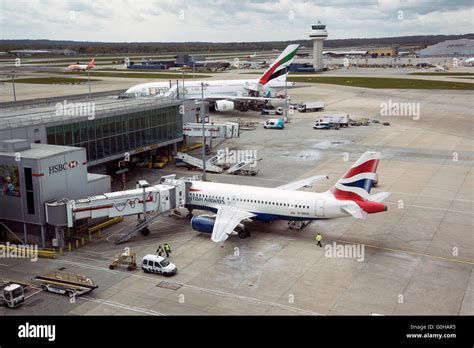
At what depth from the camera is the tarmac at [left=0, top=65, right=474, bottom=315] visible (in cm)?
3134

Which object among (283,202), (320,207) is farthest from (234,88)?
(320,207)

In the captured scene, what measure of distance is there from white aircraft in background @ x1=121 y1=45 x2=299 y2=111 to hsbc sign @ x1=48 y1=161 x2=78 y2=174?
220 ft

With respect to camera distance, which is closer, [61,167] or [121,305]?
[121,305]

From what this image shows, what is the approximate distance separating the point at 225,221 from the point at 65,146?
1788 cm

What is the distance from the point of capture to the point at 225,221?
41.7 meters

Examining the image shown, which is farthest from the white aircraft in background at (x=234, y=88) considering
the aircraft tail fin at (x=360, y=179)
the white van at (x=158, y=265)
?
the white van at (x=158, y=265)

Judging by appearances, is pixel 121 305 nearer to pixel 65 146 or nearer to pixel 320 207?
pixel 320 207

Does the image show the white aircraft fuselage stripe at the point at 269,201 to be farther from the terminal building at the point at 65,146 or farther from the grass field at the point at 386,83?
the grass field at the point at 386,83

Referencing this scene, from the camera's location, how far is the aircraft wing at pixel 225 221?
1527 inches

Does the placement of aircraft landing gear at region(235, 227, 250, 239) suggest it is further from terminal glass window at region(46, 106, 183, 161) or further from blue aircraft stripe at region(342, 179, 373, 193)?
terminal glass window at region(46, 106, 183, 161)

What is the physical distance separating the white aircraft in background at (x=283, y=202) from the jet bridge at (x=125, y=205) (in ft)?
6.93

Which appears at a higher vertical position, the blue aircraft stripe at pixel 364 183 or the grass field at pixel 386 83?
the grass field at pixel 386 83
